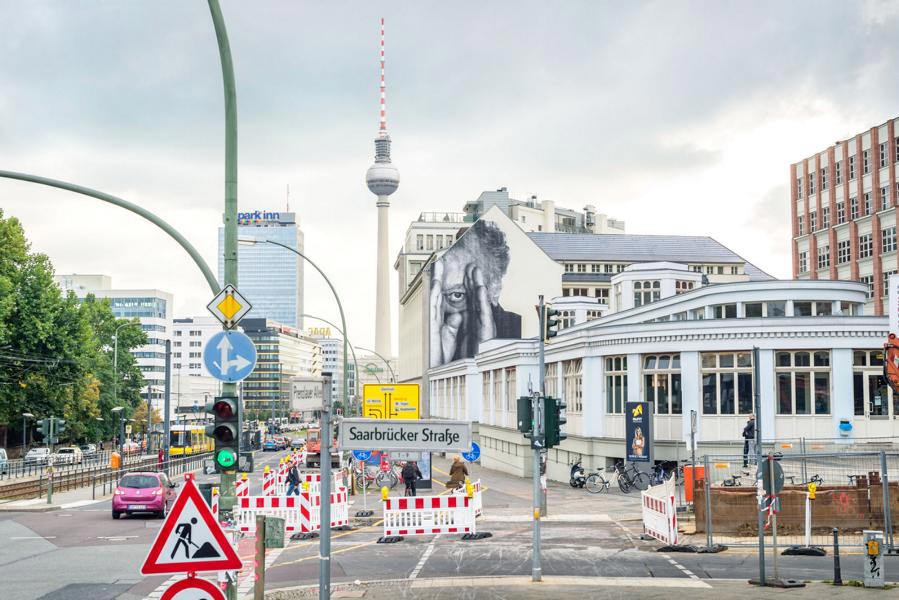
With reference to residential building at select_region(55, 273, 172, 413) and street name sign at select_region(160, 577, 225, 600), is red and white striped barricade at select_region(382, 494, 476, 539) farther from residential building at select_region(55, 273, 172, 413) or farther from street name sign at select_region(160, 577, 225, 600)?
residential building at select_region(55, 273, 172, 413)

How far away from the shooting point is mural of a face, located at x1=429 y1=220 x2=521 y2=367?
287 feet

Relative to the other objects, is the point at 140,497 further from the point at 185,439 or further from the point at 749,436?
the point at 185,439

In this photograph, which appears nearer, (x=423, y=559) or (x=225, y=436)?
(x=225, y=436)

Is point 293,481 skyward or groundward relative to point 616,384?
groundward

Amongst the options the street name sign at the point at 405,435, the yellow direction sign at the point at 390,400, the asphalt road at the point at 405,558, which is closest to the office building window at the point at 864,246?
the yellow direction sign at the point at 390,400

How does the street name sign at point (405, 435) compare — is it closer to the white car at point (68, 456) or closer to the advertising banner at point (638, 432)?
the advertising banner at point (638, 432)

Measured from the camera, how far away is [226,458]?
1110 cm

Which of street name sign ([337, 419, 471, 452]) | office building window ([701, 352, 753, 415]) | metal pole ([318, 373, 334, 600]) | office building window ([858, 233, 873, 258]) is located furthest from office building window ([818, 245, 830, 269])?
metal pole ([318, 373, 334, 600])

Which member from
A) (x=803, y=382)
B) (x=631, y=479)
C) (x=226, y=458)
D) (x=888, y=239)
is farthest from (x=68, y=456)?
(x=226, y=458)

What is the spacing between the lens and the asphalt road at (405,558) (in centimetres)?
1800

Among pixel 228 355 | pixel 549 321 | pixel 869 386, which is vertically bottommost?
pixel 869 386

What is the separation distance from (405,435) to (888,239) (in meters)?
71.5

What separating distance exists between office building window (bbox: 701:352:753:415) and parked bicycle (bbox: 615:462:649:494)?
10.8 ft

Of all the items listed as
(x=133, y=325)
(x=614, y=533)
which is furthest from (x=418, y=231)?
(x=614, y=533)
